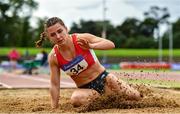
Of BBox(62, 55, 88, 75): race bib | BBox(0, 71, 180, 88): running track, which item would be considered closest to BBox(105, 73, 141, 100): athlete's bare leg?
BBox(0, 71, 180, 88): running track

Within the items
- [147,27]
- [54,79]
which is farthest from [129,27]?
[54,79]

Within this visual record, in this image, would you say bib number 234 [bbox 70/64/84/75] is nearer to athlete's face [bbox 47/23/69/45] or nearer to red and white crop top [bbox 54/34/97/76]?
red and white crop top [bbox 54/34/97/76]

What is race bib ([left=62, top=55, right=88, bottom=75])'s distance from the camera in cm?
787

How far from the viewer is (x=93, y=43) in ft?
25.3

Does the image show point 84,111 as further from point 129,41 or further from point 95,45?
point 129,41

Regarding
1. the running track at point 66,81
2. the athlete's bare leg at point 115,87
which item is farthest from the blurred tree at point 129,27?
the athlete's bare leg at point 115,87

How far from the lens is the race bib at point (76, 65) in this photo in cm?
787

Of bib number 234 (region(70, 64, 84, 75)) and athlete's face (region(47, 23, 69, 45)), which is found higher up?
athlete's face (region(47, 23, 69, 45))

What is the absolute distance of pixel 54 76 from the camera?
818 centimetres

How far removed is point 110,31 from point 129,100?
100845 mm

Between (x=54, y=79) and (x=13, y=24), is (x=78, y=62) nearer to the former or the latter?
(x=54, y=79)

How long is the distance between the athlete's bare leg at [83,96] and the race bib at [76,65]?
0.32 meters

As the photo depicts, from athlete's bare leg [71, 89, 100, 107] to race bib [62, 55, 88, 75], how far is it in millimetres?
324

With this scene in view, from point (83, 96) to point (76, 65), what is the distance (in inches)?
19.4
